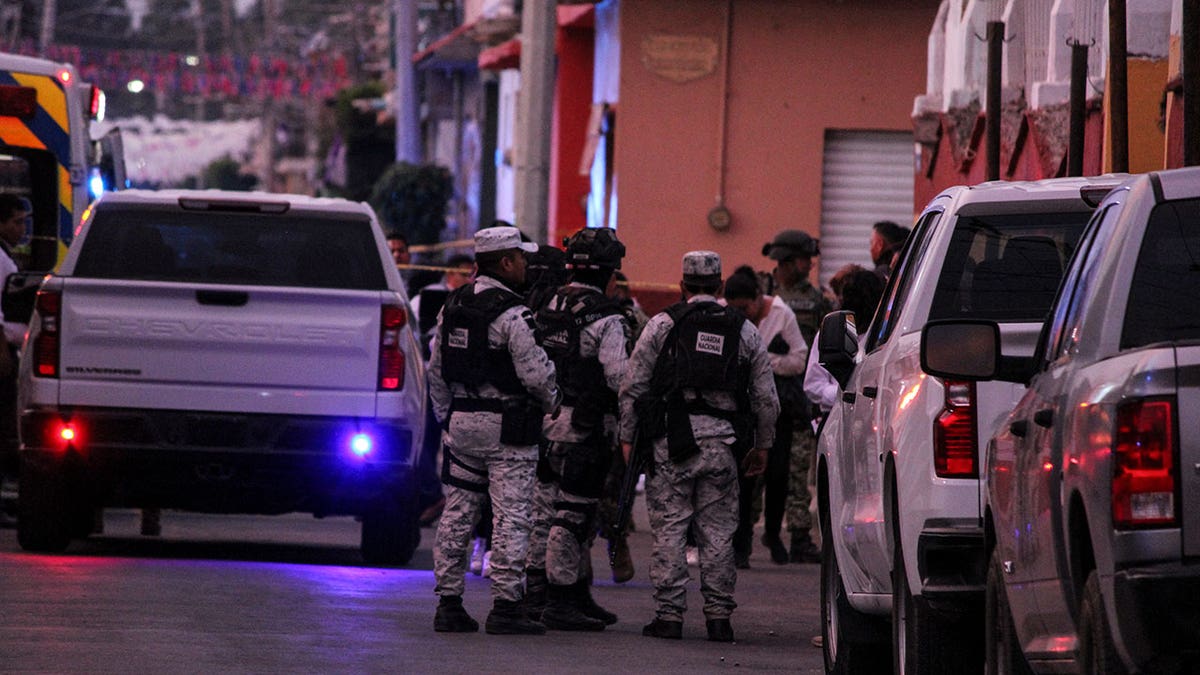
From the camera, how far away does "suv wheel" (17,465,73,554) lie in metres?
12.8

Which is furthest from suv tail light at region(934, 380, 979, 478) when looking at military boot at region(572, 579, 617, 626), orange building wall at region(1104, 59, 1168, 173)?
orange building wall at region(1104, 59, 1168, 173)

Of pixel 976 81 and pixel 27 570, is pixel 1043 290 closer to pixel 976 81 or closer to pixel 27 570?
pixel 27 570

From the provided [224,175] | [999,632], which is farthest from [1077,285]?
[224,175]

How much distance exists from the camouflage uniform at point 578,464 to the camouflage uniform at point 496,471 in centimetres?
53

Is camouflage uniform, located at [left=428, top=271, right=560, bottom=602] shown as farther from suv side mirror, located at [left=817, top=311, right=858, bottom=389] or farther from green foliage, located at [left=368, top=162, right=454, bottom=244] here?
green foliage, located at [left=368, top=162, right=454, bottom=244]

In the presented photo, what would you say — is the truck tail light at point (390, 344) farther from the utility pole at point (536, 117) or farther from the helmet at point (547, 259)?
the utility pole at point (536, 117)

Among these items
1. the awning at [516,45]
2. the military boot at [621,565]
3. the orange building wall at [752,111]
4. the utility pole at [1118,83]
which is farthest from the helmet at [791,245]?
the awning at [516,45]

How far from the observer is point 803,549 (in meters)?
15.5

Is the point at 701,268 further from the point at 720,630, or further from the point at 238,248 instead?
the point at 238,248

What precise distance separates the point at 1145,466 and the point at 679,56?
22107 mm

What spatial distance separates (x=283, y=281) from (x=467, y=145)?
32.5 metres

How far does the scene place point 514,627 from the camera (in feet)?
35.5

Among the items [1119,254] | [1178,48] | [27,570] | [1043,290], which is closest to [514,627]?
[27,570]

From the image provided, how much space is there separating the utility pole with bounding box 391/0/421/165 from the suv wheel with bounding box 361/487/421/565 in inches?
984
